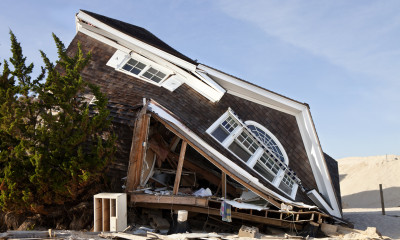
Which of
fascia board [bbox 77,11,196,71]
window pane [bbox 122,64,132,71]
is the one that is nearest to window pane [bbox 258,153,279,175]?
fascia board [bbox 77,11,196,71]

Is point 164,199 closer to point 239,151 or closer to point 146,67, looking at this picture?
point 239,151

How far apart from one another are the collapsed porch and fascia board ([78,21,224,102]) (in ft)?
7.81

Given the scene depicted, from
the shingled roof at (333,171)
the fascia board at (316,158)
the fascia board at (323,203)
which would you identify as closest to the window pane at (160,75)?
the fascia board at (316,158)

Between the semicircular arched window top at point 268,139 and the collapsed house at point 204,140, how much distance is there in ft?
0.12

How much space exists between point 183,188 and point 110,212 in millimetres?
2697

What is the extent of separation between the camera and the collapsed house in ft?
39.6

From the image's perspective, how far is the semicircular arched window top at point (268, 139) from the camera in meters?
14.8

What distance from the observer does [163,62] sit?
52.0ft

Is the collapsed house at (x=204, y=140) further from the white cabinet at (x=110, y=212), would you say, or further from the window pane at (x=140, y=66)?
the white cabinet at (x=110, y=212)

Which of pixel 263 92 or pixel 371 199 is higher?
pixel 263 92

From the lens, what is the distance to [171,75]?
15562mm

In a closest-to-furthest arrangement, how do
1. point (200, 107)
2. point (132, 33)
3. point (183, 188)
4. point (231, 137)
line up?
1. point (183, 188)
2. point (231, 137)
3. point (200, 107)
4. point (132, 33)

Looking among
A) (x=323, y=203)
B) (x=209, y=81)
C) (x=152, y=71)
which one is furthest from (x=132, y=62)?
(x=323, y=203)

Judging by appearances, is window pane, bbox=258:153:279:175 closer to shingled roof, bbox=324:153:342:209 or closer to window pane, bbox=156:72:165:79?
shingled roof, bbox=324:153:342:209
